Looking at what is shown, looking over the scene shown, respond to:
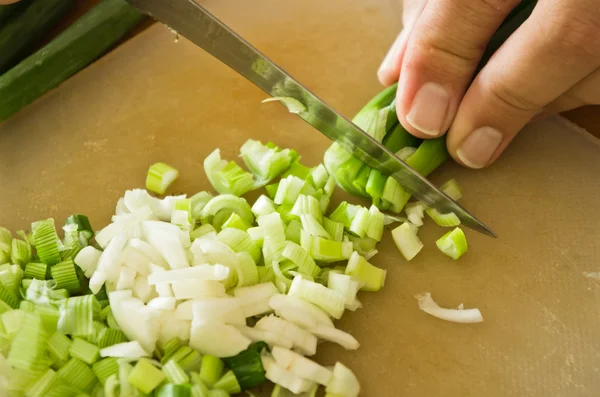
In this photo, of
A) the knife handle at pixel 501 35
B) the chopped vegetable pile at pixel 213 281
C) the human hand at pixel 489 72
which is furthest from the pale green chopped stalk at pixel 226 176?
the knife handle at pixel 501 35

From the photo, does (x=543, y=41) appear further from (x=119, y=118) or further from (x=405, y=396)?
(x=119, y=118)

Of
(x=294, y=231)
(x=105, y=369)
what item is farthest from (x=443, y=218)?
(x=105, y=369)

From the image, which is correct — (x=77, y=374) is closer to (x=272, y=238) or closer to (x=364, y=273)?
(x=272, y=238)

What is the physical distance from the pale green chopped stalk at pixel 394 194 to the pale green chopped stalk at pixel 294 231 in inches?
9.4

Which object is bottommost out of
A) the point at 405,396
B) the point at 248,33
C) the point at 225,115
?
the point at 405,396

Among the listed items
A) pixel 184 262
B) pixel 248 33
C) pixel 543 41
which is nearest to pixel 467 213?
pixel 543 41

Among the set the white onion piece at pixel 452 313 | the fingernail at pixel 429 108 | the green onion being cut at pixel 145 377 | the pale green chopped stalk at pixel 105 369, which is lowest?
the white onion piece at pixel 452 313

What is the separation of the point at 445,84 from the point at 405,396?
783 mm

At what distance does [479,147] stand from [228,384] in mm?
880

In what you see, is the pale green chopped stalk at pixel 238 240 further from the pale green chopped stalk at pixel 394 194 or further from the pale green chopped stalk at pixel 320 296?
the pale green chopped stalk at pixel 394 194

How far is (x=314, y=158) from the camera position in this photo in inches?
69.1

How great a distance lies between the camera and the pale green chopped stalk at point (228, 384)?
131 cm

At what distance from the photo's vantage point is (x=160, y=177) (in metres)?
1.68

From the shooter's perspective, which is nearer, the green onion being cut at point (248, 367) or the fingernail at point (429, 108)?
the green onion being cut at point (248, 367)
